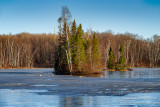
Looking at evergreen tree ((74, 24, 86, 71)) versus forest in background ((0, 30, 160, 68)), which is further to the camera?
Result: forest in background ((0, 30, 160, 68))

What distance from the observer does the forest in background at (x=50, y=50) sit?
11750 centimetres

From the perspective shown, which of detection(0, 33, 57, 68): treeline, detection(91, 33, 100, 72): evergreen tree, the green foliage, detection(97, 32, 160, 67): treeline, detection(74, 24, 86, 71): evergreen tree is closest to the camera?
detection(74, 24, 86, 71): evergreen tree

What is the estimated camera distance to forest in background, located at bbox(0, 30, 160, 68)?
385 feet

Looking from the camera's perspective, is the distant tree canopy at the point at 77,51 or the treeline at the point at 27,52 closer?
the distant tree canopy at the point at 77,51

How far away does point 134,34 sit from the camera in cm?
14150

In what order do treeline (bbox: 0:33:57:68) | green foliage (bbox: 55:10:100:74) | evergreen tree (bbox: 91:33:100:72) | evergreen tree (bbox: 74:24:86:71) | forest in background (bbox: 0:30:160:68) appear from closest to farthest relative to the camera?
evergreen tree (bbox: 74:24:86:71) < green foliage (bbox: 55:10:100:74) < evergreen tree (bbox: 91:33:100:72) < treeline (bbox: 0:33:57:68) < forest in background (bbox: 0:30:160:68)

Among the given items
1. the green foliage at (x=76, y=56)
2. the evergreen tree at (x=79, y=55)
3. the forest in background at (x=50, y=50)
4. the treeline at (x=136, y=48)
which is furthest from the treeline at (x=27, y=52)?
the evergreen tree at (x=79, y=55)

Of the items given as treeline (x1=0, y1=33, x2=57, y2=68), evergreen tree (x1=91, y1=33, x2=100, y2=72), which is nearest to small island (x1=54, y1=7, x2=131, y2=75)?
evergreen tree (x1=91, y1=33, x2=100, y2=72)

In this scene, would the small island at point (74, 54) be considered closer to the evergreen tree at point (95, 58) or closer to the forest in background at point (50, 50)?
the evergreen tree at point (95, 58)

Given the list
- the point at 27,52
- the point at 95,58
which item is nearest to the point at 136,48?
the point at 27,52

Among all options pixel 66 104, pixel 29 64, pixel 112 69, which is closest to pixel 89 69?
pixel 112 69

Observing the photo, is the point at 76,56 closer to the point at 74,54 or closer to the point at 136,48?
the point at 74,54

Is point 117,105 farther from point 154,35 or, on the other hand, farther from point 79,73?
point 154,35

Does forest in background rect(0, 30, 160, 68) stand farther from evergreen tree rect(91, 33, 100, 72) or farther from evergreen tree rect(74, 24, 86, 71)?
evergreen tree rect(74, 24, 86, 71)
